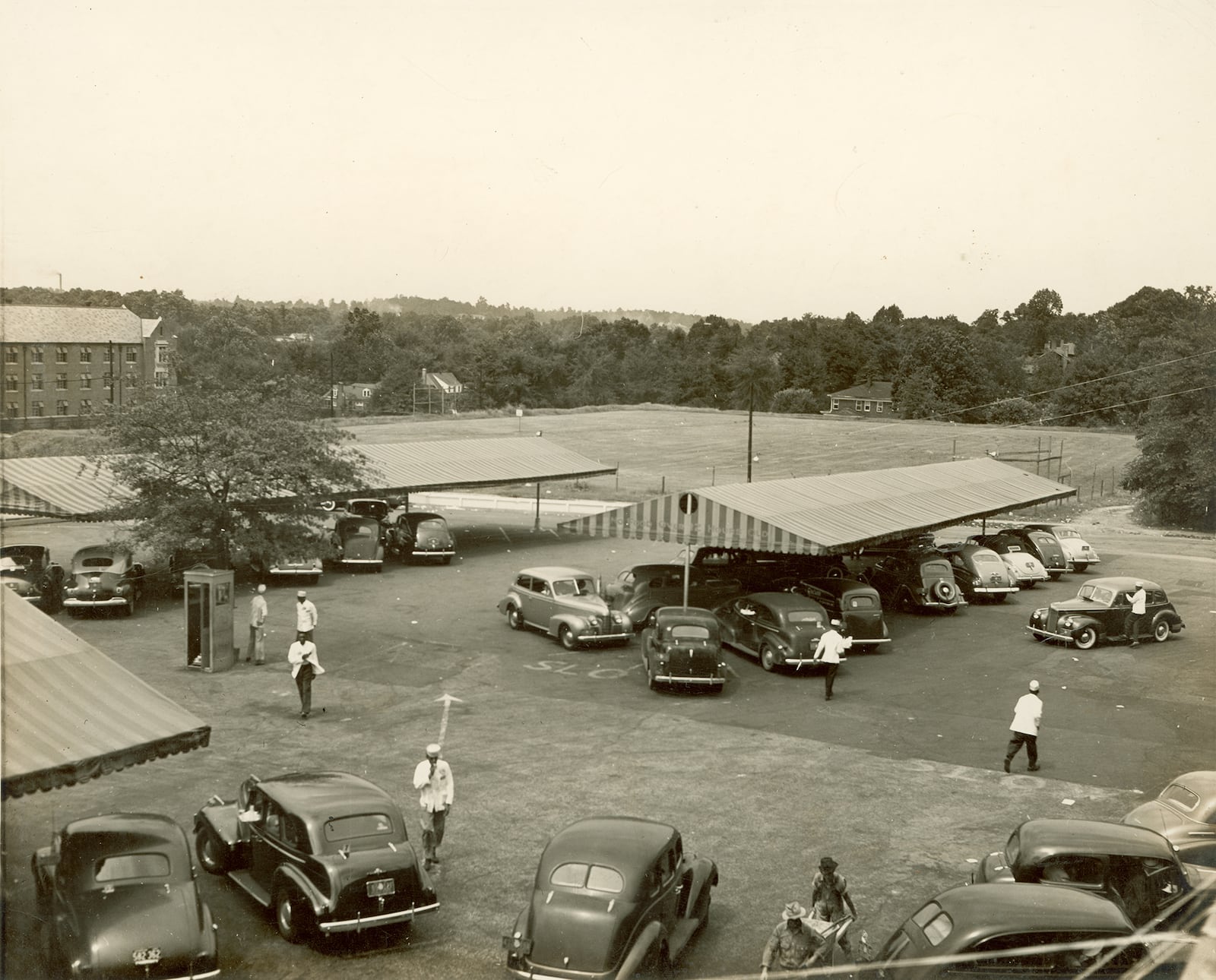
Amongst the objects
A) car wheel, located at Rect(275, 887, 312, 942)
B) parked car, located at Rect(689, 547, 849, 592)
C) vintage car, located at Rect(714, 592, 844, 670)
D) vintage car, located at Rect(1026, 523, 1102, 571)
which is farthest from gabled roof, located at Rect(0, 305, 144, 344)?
car wheel, located at Rect(275, 887, 312, 942)

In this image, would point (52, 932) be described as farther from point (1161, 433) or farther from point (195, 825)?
point (1161, 433)

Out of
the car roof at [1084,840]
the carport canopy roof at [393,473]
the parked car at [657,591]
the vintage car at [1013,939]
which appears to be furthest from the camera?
the carport canopy roof at [393,473]

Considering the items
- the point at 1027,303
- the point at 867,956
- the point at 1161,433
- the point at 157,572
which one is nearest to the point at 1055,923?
the point at 867,956

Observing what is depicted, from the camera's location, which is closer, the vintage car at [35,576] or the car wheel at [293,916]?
the car wheel at [293,916]

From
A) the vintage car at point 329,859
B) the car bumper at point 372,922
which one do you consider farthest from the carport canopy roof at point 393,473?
the car bumper at point 372,922

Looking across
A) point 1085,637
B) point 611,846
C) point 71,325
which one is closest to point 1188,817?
point 611,846

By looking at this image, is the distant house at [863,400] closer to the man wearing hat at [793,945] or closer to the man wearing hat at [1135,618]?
the man wearing hat at [1135,618]
